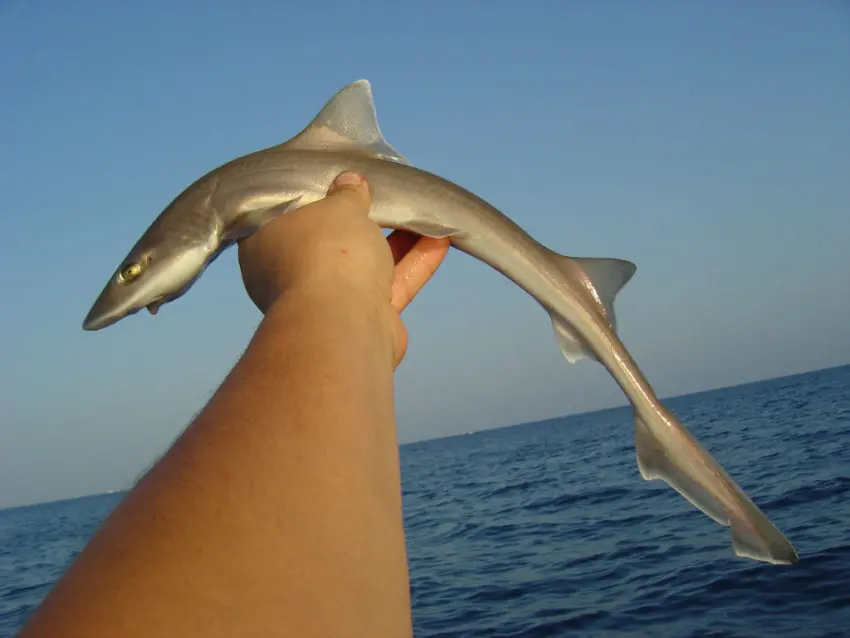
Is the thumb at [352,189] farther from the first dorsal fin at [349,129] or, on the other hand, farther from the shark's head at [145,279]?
the shark's head at [145,279]

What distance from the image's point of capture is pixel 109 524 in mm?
1061

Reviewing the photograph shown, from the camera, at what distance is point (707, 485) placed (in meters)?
3.30

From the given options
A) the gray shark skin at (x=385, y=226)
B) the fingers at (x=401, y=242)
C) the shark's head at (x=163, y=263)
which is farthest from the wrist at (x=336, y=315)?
the fingers at (x=401, y=242)

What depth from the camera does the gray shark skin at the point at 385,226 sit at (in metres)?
3.22

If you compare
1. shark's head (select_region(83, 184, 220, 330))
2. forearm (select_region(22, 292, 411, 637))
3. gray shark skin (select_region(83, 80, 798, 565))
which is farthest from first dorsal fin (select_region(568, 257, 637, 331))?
forearm (select_region(22, 292, 411, 637))

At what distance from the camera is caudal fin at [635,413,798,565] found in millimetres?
3023

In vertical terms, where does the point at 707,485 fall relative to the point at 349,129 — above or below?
below

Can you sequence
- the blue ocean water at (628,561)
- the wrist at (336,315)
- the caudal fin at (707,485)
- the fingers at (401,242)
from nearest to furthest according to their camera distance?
the wrist at (336,315) → the caudal fin at (707,485) → the fingers at (401,242) → the blue ocean water at (628,561)

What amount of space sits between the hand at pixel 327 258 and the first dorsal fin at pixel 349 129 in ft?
2.17

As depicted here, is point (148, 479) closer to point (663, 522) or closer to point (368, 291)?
point (368, 291)

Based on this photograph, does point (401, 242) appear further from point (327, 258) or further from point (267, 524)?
point (267, 524)

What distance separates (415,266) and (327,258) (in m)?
1.59

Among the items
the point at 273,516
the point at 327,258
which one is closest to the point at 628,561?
the point at 327,258

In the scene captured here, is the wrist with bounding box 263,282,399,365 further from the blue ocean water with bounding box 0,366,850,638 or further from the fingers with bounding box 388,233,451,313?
Result: the fingers with bounding box 388,233,451,313
